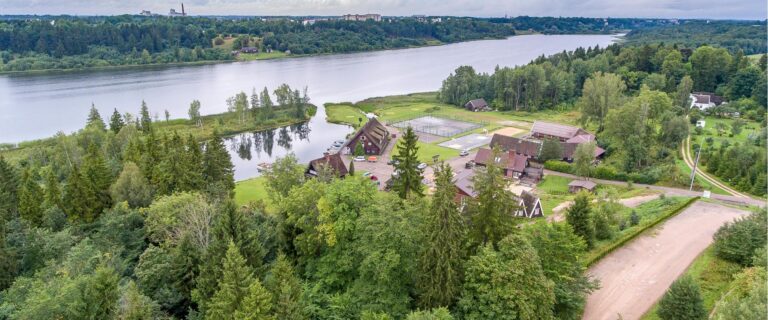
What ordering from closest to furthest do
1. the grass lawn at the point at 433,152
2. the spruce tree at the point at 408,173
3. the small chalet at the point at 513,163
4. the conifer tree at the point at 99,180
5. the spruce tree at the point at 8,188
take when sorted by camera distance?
the spruce tree at the point at 408,173 → the spruce tree at the point at 8,188 → the conifer tree at the point at 99,180 → the small chalet at the point at 513,163 → the grass lawn at the point at 433,152

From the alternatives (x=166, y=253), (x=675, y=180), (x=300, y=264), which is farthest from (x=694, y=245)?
(x=166, y=253)

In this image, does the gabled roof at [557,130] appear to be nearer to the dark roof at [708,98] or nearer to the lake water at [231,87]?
the lake water at [231,87]

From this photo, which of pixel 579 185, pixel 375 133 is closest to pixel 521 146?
pixel 579 185

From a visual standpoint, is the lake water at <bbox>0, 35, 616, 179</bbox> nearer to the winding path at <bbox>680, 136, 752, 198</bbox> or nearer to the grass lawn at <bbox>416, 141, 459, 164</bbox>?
the grass lawn at <bbox>416, 141, 459, 164</bbox>

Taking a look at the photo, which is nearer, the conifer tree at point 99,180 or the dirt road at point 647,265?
the dirt road at point 647,265

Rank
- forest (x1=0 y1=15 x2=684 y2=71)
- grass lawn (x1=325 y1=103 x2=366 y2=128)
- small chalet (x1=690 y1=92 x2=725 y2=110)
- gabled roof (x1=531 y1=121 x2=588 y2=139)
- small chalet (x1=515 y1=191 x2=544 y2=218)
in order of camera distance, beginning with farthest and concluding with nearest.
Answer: forest (x1=0 y1=15 x2=684 y2=71) → grass lawn (x1=325 y1=103 x2=366 y2=128) → small chalet (x1=690 y1=92 x2=725 y2=110) → gabled roof (x1=531 y1=121 x2=588 y2=139) → small chalet (x1=515 y1=191 x2=544 y2=218)

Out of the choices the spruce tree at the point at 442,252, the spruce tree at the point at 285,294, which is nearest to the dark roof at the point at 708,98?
the spruce tree at the point at 442,252

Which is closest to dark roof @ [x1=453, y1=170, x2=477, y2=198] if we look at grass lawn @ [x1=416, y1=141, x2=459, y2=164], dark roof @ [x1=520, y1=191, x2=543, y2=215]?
dark roof @ [x1=520, y1=191, x2=543, y2=215]
